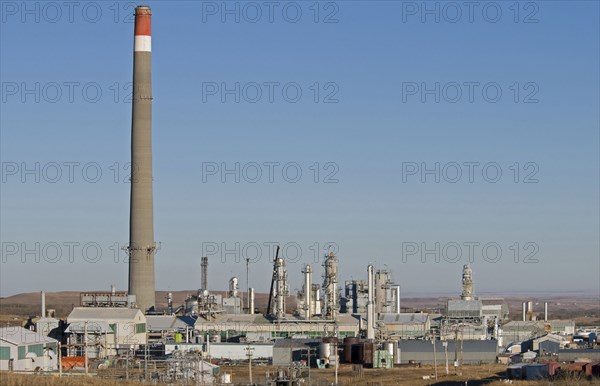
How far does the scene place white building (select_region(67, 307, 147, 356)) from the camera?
71.0 m

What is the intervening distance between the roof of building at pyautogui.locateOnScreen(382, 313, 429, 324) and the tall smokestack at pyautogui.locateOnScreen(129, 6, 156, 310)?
16.8 m

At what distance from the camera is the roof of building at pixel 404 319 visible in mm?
82562

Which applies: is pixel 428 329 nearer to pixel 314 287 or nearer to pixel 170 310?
pixel 314 287

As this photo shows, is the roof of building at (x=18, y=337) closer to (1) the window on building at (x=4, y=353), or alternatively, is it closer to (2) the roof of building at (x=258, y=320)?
(1) the window on building at (x=4, y=353)

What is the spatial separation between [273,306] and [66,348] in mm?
17864

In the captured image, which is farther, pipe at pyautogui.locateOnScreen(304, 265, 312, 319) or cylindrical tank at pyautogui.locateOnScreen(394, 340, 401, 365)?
pipe at pyautogui.locateOnScreen(304, 265, 312, 319)

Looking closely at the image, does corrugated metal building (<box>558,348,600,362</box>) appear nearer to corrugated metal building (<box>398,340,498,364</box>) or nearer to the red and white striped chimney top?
corrugated metal building (<box>398,340,498,364</box>)

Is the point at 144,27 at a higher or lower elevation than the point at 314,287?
higher

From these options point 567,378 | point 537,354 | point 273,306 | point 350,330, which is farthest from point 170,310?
point 567,378

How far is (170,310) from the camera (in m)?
86.8

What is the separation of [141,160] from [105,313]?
9.76 m

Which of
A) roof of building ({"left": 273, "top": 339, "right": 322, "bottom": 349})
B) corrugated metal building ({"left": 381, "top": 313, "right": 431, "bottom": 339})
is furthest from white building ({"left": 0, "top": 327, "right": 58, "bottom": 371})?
corrugated metal building ({"left": 381, "top": 313, "right": 431, "bottom": 339})

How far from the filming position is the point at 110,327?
7219cm

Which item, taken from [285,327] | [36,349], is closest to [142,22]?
[285,327]
